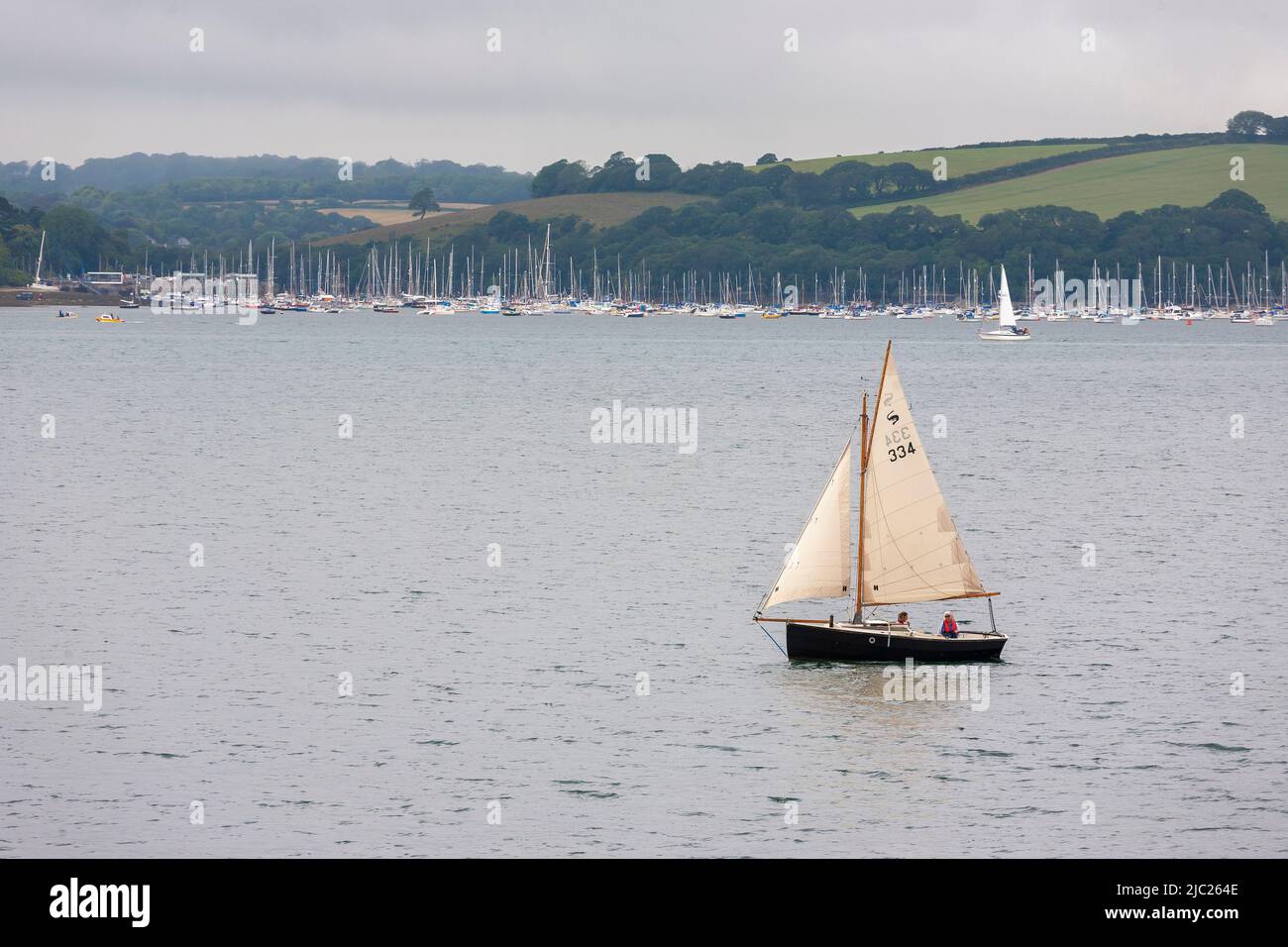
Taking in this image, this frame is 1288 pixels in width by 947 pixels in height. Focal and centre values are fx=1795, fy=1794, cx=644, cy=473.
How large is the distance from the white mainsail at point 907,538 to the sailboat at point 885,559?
3cm

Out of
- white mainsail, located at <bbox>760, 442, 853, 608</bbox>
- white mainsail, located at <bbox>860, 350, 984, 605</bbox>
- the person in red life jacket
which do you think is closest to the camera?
the person in red life jacket

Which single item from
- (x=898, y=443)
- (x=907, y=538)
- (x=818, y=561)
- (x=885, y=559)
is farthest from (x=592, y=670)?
(x=898, y=443)

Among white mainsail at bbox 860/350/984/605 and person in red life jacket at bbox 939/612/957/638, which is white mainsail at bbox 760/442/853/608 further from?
person in red life jacket at bbox 939/612/957/638

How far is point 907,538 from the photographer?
51719mm

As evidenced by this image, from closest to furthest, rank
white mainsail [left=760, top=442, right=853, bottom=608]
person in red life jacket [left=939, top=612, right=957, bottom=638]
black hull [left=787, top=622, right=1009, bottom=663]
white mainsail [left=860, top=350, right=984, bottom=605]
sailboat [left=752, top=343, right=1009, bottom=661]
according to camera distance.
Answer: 1. black hull [left=787, top=622, right=1009, bottom=663]
2. sailboat [left=752, top=343, right=1009, bottom=661]
3. person in red life jacket [left=939, top=612, right=957, bottom=638]
4. white mainsail [left=760, top=442, right=853, bottom=608]
5. white mainsail [left=860, top=350, right=984, bottom=605]

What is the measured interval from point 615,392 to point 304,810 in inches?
5605

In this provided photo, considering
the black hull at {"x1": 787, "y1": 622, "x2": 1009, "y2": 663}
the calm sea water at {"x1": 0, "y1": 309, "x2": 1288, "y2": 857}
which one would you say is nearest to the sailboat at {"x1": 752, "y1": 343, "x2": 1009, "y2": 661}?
the black hull at {"x1": 787, "y1": 622, "x2": 1009, "y2": 663}

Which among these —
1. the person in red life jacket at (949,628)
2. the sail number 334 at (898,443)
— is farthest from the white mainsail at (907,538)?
the person in red life jacket at (949,628)

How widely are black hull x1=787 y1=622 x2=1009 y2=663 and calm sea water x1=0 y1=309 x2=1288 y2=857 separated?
68 cm

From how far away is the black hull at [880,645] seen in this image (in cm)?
4984

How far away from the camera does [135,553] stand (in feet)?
243

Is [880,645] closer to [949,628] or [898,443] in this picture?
[949,628]

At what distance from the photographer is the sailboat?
5012 centimetres
